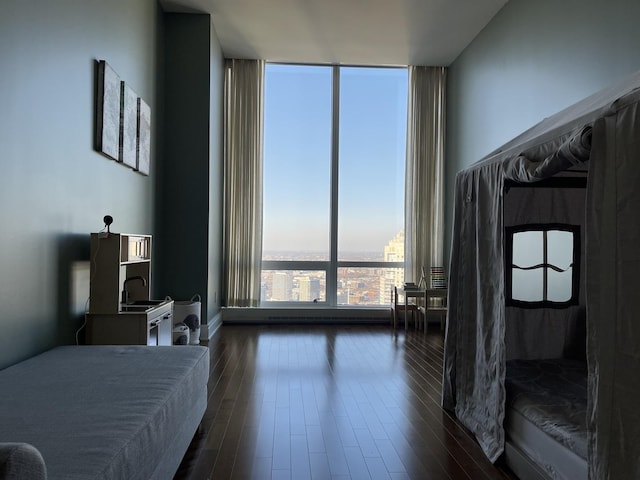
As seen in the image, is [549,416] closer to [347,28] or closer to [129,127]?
[129,127]

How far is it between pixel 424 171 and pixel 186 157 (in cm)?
363

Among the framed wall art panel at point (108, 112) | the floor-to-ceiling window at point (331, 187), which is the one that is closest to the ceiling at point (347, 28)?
the floor-to-ceiling window at point (331, 187)

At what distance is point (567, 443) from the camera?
1929mm

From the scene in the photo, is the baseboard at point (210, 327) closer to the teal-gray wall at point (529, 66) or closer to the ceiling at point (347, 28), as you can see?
the teal-gray wall at point (529, 66)

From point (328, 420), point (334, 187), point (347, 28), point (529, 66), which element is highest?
point (347, 28)

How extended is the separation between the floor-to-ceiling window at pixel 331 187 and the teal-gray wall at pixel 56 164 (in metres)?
2.43

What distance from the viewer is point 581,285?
336 cm

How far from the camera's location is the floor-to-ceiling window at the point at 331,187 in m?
6.83

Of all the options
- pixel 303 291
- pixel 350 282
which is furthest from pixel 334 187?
pixel 303 291

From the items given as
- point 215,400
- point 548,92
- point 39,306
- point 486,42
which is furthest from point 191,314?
point 486,42

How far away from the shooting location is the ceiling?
16.9ft

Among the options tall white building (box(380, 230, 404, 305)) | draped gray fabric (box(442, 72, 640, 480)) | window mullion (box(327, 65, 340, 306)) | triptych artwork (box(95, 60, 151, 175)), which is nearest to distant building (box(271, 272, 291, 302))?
window mullion (box(327, 65, 340, 306))

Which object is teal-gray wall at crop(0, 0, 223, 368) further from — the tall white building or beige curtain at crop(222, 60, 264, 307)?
the tall white building

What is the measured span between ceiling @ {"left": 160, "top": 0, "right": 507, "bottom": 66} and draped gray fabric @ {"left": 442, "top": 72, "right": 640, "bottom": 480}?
3152mm
